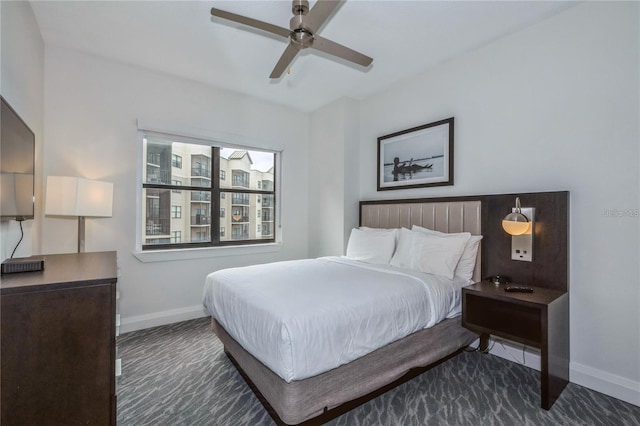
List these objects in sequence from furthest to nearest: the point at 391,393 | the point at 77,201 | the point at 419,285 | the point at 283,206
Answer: the point at 283,206
the point at 77,201
the point at 419,285
the point at 391,393

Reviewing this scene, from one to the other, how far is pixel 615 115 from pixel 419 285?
5.97 ft

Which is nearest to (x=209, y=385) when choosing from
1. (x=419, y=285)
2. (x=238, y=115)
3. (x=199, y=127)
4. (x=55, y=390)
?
(x=55, y=390)

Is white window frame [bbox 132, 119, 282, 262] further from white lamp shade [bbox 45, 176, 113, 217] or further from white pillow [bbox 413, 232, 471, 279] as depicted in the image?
white pillow [bbox 413, 232, 471, 279]

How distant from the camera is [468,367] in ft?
7.92

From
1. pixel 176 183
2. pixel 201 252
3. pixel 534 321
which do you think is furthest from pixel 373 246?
pixel 176 183

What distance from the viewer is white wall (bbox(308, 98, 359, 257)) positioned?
152 inches

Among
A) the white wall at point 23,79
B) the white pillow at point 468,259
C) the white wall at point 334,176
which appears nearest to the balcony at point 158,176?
the white wall at point 23,79

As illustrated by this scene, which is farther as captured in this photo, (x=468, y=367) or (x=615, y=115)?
(x=468, y=367)

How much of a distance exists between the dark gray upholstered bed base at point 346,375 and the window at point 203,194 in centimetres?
169

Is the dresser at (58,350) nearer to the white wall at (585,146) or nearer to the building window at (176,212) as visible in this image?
the building window at (176,212)

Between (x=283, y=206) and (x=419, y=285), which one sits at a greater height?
(x=283, y=206)

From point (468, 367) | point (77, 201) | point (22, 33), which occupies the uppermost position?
point (22, 33)

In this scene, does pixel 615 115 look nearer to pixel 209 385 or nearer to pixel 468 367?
pixel 468 367

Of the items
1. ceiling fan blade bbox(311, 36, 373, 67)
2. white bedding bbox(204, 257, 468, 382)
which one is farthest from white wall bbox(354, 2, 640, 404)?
ceiling fan blade bbox(311, 36, 373, 67)
